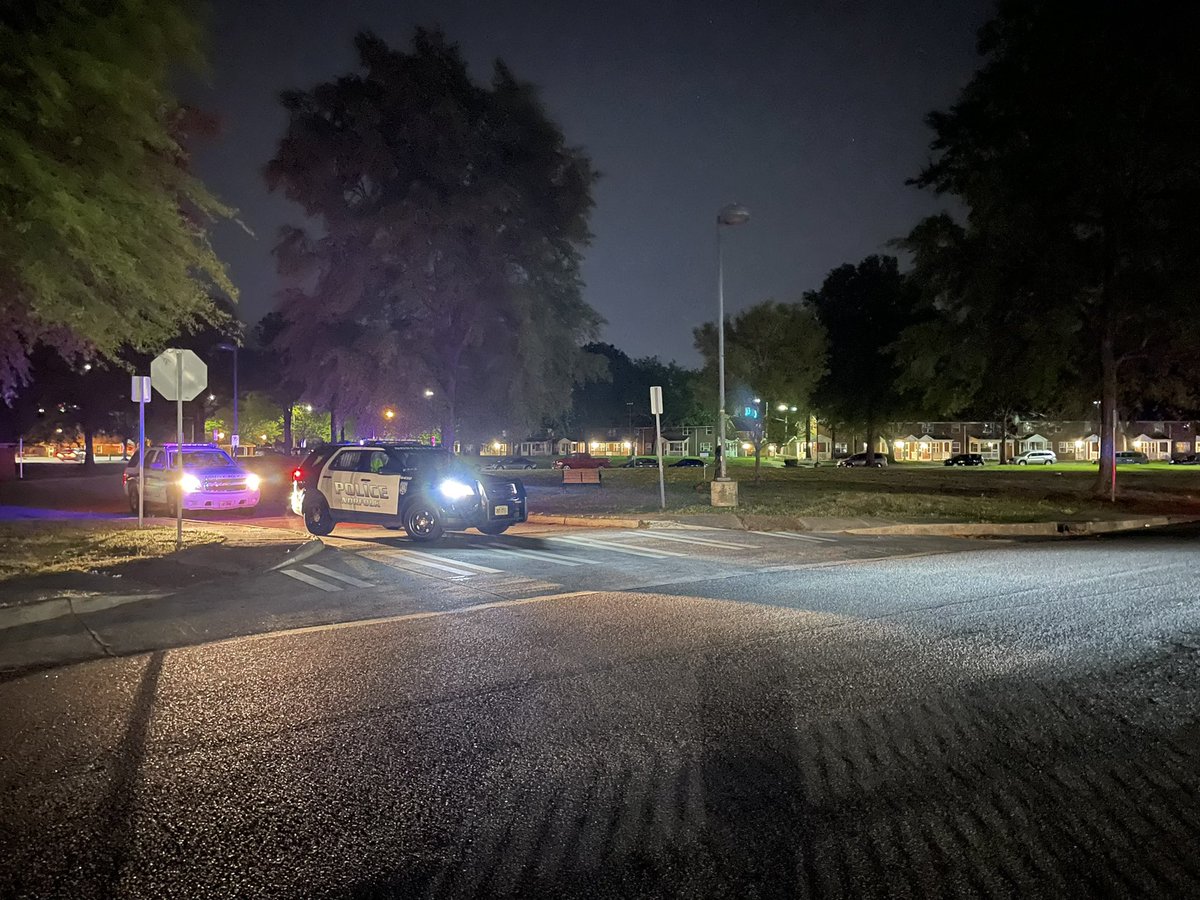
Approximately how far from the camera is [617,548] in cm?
1474

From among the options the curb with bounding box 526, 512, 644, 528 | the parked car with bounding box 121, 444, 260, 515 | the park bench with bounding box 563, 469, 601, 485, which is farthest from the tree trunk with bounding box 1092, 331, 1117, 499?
the parked car with bounding box 121, 444, 260, 515

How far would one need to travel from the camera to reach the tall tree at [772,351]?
48344 mm

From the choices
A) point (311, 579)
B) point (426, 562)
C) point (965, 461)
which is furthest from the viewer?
point (965, 461)

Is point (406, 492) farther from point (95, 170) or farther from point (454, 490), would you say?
point (95, 170)

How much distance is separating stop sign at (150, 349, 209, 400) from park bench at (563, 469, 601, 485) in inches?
857

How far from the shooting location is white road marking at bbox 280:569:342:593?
35.0 feet

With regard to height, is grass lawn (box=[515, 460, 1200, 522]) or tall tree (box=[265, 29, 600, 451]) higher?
tall tree (box=[265, 29, 600, 451])

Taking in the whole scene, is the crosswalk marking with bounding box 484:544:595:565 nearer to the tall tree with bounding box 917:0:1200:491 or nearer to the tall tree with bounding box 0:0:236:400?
the tall tree with bounding box 0:0:236:400

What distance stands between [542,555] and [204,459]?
41.4ft

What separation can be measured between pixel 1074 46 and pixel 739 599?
78.8ft

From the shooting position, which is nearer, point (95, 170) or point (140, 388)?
point (95, 170)

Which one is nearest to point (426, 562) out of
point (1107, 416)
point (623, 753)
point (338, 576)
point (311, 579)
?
point (338, 576)

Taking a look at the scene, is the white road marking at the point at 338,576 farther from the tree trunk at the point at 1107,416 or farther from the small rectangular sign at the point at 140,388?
the tree trunk at the point at 1107,416

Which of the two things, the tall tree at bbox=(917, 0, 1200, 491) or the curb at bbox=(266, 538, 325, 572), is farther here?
the tall tree at bbox=(917, 0, 1200, 491)
